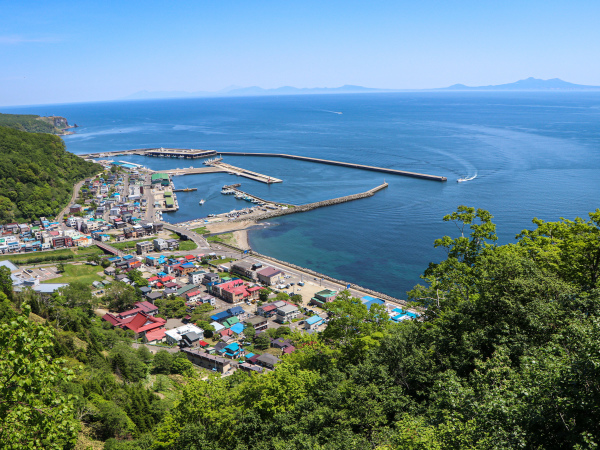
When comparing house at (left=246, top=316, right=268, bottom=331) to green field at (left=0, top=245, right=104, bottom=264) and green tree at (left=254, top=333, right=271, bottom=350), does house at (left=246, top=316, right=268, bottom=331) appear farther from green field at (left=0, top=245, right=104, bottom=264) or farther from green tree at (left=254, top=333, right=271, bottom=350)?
green field at (left=0, top=245, right=104, bottom=264)

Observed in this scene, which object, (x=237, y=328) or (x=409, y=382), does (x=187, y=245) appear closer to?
(x=237, y=328)

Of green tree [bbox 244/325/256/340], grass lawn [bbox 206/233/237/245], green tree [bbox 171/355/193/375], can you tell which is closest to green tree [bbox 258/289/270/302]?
green tree [bbox 244/325/256/340]

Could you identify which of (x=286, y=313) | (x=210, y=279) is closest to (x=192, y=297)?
(x=210, y=279)

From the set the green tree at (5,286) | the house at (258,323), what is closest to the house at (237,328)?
the house at (258,323)

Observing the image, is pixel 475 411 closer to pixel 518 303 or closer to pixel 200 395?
pixel 518 303

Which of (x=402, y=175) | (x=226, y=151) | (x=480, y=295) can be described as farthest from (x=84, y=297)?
(x=226, y=151)

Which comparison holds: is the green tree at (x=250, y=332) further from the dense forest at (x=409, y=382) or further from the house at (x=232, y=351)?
the dense forest at (x=409, y=382)
